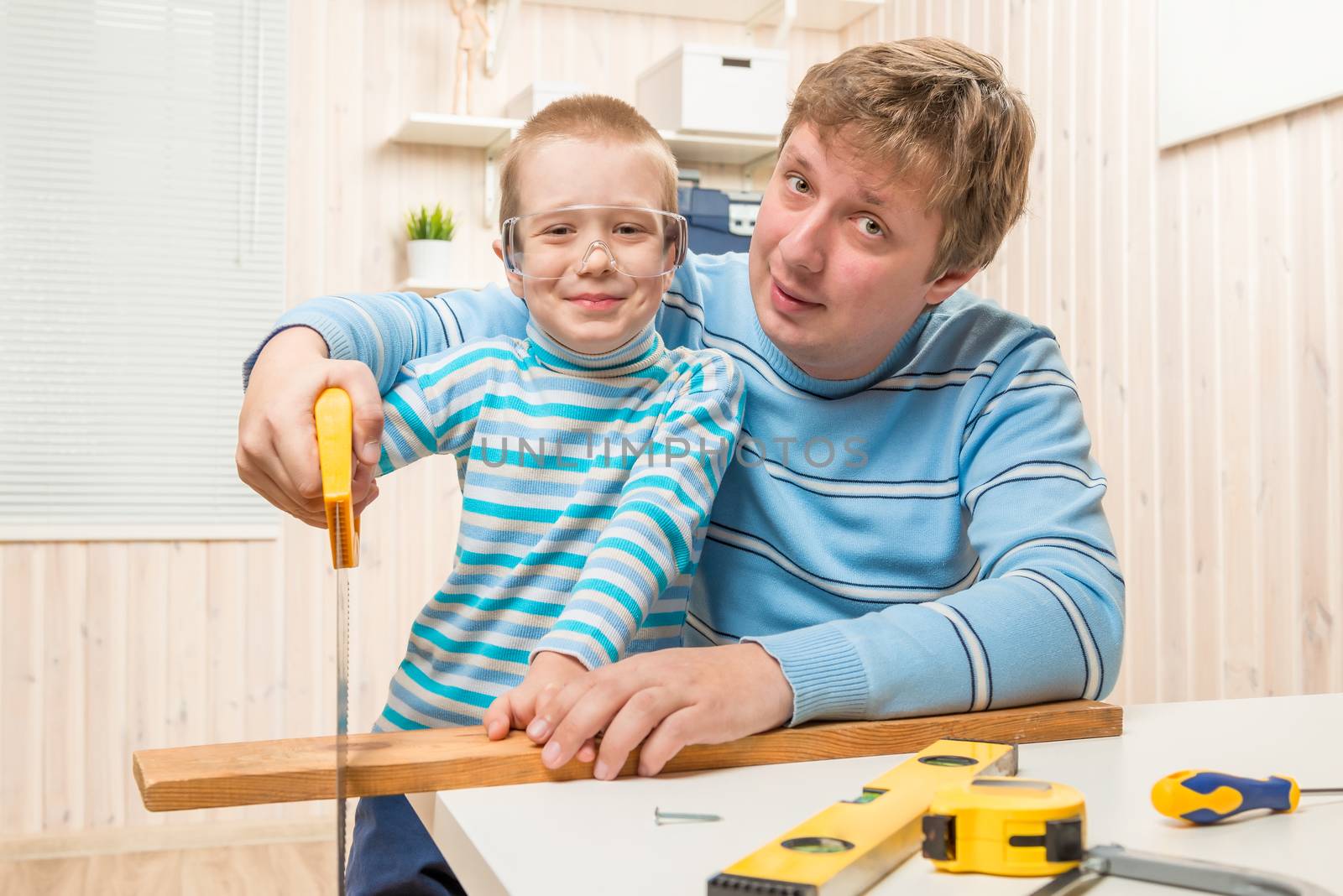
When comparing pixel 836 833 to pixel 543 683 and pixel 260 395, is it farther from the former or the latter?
pixel 260 395

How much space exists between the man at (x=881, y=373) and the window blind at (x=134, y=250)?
81.6 inches

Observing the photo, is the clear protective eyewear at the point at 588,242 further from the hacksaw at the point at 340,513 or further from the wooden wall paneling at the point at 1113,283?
the wooden wall paneling at the point at 1113,283

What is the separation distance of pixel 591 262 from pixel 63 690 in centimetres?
253

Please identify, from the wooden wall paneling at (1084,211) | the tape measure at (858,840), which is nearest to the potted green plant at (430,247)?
the wooden wall paneling at (1084,211)

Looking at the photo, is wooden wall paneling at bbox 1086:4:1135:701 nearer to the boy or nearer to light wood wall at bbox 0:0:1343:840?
light wood wall at bbox 0:0:1343:840

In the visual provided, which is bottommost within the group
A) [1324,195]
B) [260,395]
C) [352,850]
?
[352,850]

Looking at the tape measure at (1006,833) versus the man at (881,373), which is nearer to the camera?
the tape measure at (1006,833)

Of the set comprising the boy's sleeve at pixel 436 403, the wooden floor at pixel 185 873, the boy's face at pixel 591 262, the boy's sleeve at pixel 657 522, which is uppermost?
the boy's face at pixel 591 262

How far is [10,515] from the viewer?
118 inches

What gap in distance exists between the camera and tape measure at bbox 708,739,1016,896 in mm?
468

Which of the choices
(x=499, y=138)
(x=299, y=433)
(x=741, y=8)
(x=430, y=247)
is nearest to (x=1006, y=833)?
(x=299, y=433)

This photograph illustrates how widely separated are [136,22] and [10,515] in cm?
129

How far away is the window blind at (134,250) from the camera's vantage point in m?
2.99

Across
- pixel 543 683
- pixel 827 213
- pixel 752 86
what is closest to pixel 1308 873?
pixel 543 683
